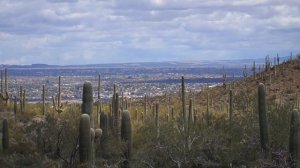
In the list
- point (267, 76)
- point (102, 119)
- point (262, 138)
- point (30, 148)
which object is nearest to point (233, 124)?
point (262, 138)

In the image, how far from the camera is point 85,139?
17.7 m

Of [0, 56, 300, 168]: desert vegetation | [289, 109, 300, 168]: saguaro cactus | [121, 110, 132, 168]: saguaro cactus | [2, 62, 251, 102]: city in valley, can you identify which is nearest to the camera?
[289, 109, 300, 168]: saguaro cactus

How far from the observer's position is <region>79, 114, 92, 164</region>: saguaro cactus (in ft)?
57.5

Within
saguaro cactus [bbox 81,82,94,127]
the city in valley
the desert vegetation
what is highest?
saguaro cactus [bbox 81,82,94,127]

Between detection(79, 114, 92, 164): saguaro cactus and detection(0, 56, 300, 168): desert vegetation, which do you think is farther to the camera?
detection(0, 56, 300, 168): desert vegetation

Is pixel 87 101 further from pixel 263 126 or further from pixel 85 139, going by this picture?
pixel 263 126

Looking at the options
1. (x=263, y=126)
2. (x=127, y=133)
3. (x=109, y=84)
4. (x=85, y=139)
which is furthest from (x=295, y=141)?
(x=109, y=84)

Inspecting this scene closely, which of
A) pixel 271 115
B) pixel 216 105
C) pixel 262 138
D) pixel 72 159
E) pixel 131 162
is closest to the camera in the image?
pixel 72 159

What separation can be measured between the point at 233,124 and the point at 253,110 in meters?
1.16

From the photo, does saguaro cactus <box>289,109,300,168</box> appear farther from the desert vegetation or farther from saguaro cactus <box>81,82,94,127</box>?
saguaro cactus <box>81,82,94,127</box>

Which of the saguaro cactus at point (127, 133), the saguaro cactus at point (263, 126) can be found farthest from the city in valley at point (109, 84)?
the saguaro cactus at point (263, 126)

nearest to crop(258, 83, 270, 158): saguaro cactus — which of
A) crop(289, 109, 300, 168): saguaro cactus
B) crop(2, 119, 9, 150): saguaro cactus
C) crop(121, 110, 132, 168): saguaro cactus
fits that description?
crop(289, 109, 300, 168): saguaro cactus

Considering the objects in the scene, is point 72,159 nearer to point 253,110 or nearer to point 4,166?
point 4,166

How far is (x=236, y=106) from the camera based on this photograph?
93.1 ft
